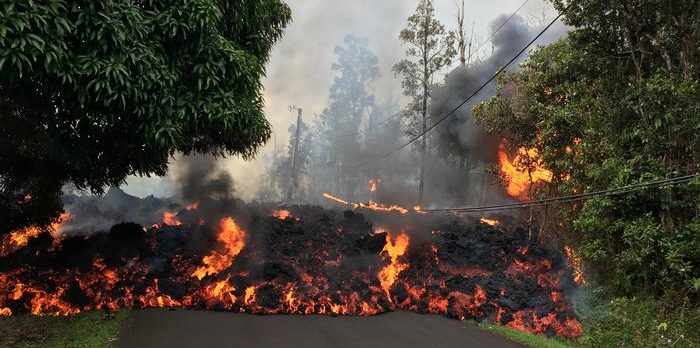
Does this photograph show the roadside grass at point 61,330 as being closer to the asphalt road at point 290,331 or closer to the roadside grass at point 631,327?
the asphalt road at point 290,331

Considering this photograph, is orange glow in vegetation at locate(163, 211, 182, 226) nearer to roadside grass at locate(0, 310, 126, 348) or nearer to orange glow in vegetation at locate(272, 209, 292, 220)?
orange glow in vegetation at locate(272, 209, 292, 220)

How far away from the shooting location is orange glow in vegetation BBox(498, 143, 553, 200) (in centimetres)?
2022

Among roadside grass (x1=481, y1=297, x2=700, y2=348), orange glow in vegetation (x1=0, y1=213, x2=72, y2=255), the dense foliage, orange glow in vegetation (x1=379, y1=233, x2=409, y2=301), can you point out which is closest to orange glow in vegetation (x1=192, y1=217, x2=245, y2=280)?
orange glow in vegetation (x1=0, y1=213, x2=72, y2=255)

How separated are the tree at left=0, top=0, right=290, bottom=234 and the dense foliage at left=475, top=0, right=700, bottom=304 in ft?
26.0

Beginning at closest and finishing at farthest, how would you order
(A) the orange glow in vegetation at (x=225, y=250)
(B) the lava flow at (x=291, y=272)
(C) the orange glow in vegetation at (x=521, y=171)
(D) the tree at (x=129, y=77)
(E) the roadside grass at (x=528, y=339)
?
1. (D) the tree at (x=129, y=77)
2. (E) the roadside grass at (x=528, y=339)
3. (B) the lava flow at (x=291, y=272)
4. (A) the orange glow in vegetation at (x=225, y=250)
5. (C) the orange glow in vegetation at (x=521, y=171)

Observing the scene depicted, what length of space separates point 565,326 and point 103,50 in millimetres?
13535

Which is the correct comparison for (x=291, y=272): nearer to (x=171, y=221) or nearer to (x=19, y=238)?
(x=171, y=221)

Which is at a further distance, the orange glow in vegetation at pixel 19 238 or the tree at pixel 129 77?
the orange glow in vegetation at pixel 19 238

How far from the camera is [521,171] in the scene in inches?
838

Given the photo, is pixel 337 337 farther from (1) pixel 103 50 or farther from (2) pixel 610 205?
(1) pixel 103 50

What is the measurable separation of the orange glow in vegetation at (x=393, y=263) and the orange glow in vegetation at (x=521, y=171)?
5779mm

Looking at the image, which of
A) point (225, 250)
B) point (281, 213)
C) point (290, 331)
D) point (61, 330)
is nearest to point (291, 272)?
point (225, 250)

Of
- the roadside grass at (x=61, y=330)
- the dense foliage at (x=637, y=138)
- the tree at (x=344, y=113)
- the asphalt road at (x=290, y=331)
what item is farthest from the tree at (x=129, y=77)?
the tree at (x=344, y=113)

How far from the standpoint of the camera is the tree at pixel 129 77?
5.82 m
